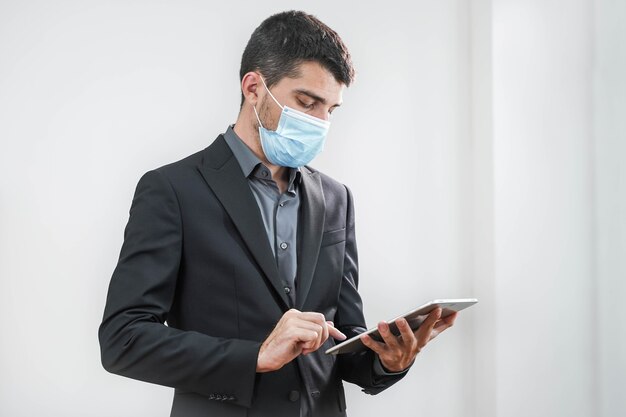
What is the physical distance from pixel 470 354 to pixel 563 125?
2.91ft

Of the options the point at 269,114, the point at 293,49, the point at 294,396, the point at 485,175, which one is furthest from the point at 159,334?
the point at 485,175

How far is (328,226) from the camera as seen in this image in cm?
162

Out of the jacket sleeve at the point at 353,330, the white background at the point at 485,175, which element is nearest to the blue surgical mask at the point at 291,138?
the jacket sleeve at the point at 353,330

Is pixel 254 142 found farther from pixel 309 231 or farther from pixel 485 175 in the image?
pixel 485 175

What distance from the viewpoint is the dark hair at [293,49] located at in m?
1.58

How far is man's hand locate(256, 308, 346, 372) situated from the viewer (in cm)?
125

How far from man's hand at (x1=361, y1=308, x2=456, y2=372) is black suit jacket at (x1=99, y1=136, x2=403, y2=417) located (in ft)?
0.29

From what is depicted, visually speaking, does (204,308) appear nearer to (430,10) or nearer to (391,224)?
(391,224)

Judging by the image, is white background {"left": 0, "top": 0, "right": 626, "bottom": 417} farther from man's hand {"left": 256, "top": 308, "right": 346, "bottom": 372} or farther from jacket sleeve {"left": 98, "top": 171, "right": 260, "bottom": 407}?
man's hand {"left": 256, "top": 308, "right": 346, "bottom": 372}

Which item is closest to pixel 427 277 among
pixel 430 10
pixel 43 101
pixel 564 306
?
pixel 564 306

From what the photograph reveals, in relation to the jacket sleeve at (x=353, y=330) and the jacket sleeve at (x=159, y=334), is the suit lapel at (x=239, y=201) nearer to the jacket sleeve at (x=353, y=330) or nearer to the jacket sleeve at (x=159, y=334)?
the jacket sleeve at (x=159, y=334)

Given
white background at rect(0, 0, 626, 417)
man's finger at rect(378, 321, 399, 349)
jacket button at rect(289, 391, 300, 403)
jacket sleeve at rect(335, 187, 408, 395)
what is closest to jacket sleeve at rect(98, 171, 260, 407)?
jacket button at rect(289, 391, 300, 403)

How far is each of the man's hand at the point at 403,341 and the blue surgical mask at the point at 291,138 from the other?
16.0 inches

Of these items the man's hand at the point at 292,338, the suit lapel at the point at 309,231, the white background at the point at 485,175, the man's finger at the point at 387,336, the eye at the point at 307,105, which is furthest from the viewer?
the white background at the point at 485,175
